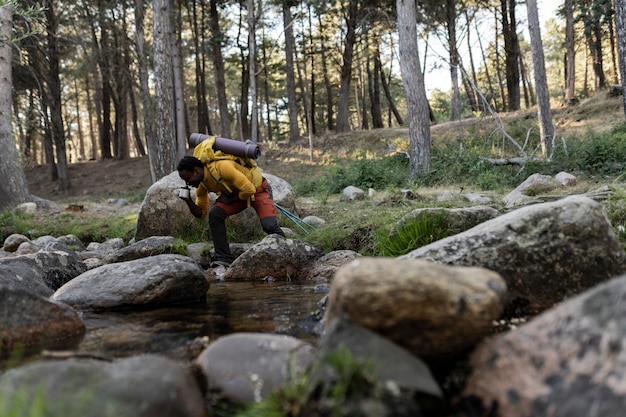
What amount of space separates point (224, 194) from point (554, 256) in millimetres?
4622

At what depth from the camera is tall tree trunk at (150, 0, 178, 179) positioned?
13.5 meters

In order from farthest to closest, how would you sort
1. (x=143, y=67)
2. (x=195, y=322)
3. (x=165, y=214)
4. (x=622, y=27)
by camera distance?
(x=143, y=67) < (x=622, y=27) < (x=165, y=214) < (x=195, y=322)

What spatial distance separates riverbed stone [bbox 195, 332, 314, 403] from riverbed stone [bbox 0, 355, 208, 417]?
182 mm

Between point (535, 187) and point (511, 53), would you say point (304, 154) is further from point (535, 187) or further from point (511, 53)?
point (535, 187)

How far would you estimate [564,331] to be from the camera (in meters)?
2.07

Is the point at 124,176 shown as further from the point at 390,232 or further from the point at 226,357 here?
the point at 226,357

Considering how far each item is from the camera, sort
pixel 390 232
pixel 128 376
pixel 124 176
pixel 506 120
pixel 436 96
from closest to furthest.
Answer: pixel 128 376
pixel 390 232
pixel 506 120
pixel 124 176
pixel 436 96

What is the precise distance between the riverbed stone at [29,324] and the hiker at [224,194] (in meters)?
3.00

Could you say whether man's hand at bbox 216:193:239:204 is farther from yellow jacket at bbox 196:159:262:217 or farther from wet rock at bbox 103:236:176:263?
wet rock at bbox 103:236:176:263

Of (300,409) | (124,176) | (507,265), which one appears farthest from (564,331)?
(124,176)

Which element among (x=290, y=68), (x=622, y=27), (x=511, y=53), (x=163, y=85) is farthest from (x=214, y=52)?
(x=622, y=27)

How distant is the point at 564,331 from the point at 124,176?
25.5 m

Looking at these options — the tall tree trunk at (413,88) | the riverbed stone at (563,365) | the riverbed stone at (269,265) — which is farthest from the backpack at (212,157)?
the tall tree trunk at (413,88)

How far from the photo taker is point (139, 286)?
4941 millimetres
